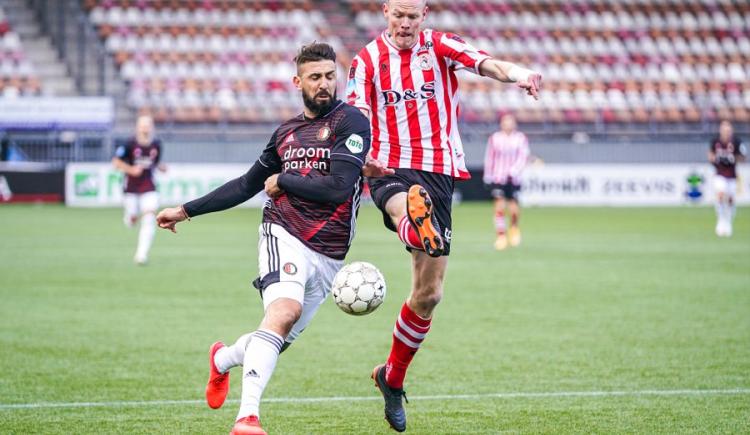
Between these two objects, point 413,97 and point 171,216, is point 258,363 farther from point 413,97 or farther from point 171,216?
point 413,97

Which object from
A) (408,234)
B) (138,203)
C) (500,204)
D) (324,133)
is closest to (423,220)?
(408,234)

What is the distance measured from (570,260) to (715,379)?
31.7ft

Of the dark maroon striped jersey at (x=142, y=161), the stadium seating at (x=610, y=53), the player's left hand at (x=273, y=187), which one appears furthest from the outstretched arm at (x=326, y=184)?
the stadium seating at (x=610, y=53)

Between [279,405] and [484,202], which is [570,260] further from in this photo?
[484,202]

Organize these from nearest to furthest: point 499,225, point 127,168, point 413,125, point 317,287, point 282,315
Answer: point 282,315, point 317,287, point 413,125, point 127,168, point 499,225

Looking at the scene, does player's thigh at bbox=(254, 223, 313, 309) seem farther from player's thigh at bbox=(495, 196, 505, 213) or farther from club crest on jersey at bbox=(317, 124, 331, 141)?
player's thigh at bbox=(495, 196, 505, 213)

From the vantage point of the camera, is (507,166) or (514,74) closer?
(514,74)

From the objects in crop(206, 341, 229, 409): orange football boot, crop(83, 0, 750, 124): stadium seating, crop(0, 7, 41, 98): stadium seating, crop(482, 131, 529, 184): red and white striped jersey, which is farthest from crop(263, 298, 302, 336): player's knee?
crop(0, 7, 41, 98): stadium seating

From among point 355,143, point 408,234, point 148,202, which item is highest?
point 355,143

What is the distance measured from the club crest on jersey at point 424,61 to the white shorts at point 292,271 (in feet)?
5.18

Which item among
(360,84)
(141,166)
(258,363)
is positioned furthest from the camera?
(141,166)

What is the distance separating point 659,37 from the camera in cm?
4038

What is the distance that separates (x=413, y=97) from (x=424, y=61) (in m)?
0.24

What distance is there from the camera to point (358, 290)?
5.84 meters
